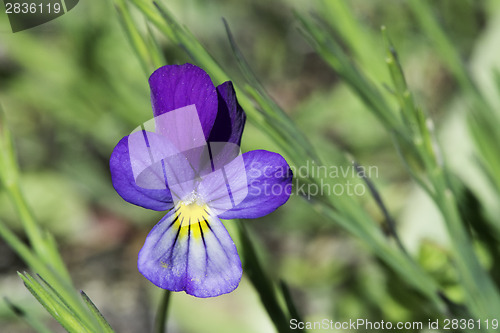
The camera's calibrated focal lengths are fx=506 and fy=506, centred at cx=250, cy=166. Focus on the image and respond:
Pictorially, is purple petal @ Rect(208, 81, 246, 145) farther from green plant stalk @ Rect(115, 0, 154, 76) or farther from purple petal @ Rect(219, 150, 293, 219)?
green plant stalk @ Rect(115, 0, 154, 76)

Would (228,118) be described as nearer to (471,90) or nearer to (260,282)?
(260,282)

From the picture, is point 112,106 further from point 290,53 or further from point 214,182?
point 214,182

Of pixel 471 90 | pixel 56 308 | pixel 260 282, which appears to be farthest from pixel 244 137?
pixel 56 308

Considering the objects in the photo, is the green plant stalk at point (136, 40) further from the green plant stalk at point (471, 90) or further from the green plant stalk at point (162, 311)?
the green plant stalk at point (471, 90)

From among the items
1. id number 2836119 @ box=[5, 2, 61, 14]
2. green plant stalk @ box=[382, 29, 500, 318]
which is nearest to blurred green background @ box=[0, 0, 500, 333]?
id number 2836119 @ box=[5, 2, 61, 14]

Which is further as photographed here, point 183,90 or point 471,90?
point 471,90

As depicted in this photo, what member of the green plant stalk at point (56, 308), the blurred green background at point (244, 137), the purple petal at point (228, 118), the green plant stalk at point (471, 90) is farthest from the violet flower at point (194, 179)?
the blurred green background at point (244, 137)

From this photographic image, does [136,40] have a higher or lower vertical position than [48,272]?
higher
